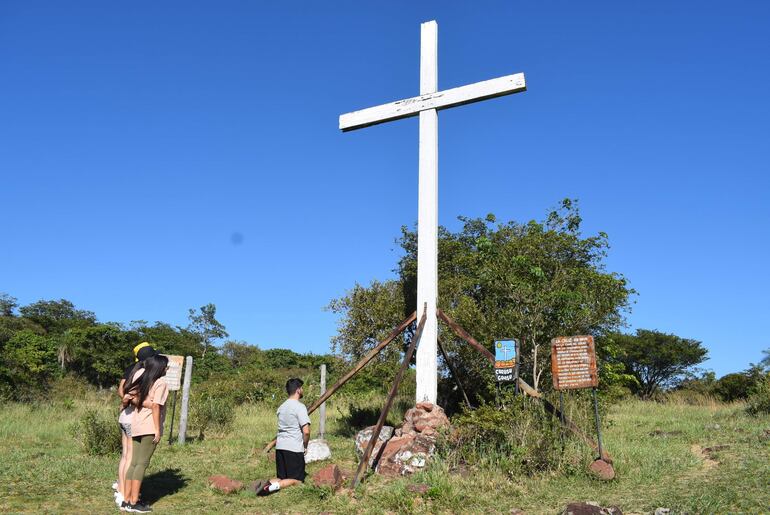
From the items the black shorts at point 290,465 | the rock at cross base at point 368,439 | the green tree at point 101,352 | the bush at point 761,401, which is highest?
the green tree at point 101,352

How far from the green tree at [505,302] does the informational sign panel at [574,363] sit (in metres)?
1.73

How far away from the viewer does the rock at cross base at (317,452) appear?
9695 mm

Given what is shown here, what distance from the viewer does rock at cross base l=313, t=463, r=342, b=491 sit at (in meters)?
7.52

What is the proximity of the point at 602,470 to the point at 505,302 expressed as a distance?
524 cm

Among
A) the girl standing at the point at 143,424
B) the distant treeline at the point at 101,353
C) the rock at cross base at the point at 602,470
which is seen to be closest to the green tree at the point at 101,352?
the distant treeline at the point at 101,353

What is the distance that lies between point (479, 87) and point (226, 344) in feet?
133

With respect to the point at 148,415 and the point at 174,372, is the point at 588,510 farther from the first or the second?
the point at 174,372

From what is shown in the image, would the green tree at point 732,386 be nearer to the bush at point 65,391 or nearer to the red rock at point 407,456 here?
the red rock at point 407,456

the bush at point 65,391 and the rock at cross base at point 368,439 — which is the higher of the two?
the bush at point 65,391

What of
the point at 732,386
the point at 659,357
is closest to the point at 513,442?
the point at 732,386

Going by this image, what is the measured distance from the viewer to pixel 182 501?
7410 mm

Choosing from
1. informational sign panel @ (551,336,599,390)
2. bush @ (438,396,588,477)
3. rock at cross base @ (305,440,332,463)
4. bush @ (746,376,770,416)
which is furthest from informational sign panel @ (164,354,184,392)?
bush @ (746,376,770,416)

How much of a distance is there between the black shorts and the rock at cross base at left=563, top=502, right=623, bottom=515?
346 cm

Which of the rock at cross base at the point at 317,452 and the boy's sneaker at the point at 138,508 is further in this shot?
the rock at cross base at the point at 317,452
